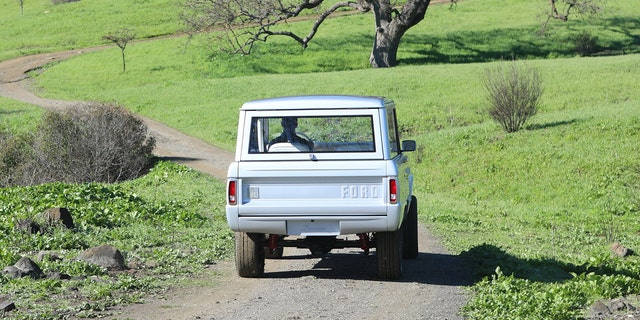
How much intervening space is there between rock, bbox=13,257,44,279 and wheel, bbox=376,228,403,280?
3.94 m

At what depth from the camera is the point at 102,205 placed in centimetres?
1767

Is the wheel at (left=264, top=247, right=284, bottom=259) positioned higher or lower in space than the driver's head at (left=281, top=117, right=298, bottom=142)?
lower

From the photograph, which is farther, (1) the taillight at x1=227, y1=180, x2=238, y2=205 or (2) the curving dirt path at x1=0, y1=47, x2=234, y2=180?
(2) the curving dirt path at x1=0, y1=47, x2=234, y2=180

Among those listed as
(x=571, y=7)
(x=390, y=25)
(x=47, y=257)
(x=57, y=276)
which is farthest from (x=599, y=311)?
(x=571, y=7)

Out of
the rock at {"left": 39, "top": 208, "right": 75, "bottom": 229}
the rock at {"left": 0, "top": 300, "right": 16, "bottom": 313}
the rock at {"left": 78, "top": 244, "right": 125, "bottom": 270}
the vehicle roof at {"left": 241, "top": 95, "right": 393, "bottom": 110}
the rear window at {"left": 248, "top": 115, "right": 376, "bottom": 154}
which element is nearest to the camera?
the rock at {"left": 0, "top": 300, "right": 16, "bottom": 313}

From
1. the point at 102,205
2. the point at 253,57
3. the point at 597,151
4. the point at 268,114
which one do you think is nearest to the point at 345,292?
the point at 268,114

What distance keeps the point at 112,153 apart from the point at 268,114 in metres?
17.2

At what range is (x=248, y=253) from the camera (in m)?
11.7

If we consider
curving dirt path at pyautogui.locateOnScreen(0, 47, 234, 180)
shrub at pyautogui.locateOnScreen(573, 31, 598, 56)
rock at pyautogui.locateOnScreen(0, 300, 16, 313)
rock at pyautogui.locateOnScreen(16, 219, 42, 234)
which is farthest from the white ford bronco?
shrub at pyautogui.locateOnScreen(573, 31, 598, 56)

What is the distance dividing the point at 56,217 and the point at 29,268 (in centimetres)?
411

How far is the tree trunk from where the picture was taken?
45938 millimetres

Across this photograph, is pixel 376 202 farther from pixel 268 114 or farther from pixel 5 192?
pixel 5 192

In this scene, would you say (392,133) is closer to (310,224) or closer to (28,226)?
(310,224)

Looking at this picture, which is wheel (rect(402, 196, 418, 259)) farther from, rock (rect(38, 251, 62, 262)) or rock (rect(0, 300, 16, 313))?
rock (rect(0, 300, 16, 313))
